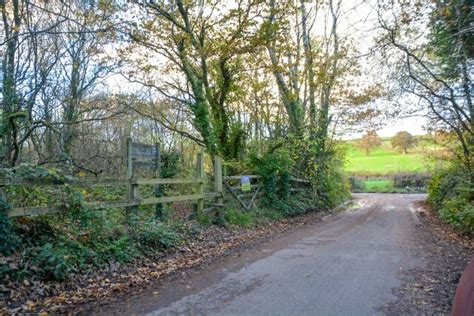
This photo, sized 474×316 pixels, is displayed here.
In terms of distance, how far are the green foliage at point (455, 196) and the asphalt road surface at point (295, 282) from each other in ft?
7.78

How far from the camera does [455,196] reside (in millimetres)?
14977

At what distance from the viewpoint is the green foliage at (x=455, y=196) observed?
10.6 metres

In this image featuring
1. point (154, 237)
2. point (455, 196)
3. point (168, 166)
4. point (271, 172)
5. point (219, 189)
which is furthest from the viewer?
point (455, 196)

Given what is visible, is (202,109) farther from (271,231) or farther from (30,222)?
(30,222)

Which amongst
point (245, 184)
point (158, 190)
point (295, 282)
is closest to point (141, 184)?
point (158, 190)

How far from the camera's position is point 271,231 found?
11133mm

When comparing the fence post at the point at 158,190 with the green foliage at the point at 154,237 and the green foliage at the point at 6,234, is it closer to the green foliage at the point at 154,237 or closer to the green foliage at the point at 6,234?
the green foliage at the point at 154,237

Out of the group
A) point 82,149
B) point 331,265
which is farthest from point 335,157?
point 331,265

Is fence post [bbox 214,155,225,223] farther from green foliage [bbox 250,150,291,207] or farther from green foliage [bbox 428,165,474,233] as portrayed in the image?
green foliage [bbox 428,165,474,233]

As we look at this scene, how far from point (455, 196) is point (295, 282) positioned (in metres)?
12.1

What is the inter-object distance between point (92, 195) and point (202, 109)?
6794 millimetres

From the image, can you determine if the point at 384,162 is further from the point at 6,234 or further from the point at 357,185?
the point at 6,234

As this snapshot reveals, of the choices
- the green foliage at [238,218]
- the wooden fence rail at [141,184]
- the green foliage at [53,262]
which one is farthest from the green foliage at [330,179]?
the green foliage at [53,262]

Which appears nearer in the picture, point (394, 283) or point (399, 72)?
point (394, 283)
